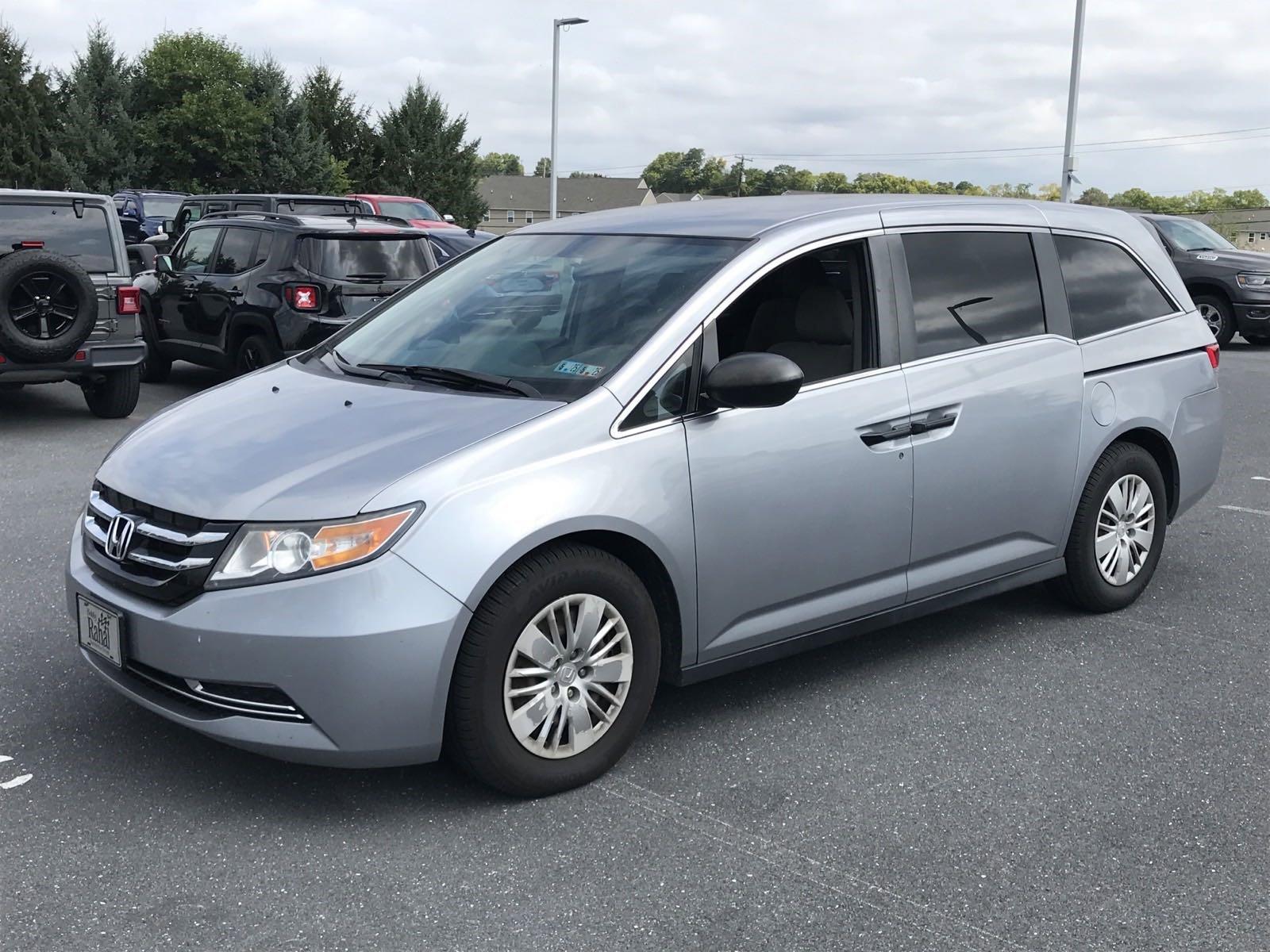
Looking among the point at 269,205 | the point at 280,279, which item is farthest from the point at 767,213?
the point at 269,205

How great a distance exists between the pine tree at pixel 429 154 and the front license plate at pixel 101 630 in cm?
5115

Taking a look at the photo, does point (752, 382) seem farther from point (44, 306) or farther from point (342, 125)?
point (342, 125)

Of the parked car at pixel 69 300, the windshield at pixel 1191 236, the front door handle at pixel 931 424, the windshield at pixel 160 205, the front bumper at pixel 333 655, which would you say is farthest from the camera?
the windshield at pixel 160 205

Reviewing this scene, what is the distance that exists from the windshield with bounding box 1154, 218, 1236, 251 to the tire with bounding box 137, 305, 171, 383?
43.3 ft

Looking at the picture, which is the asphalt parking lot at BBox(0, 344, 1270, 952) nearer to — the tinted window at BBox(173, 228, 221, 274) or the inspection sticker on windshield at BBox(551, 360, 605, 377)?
the inspection sticker on windshield at BBox(551, 360, 605, 377)

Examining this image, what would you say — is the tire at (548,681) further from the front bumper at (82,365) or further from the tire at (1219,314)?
the tire at (1219,314)

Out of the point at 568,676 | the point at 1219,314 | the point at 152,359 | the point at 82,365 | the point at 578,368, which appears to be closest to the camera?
the point at 568,676

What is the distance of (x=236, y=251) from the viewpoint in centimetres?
1120

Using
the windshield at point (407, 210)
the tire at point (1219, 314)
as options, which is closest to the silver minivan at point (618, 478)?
the tire at point (1219, 314)

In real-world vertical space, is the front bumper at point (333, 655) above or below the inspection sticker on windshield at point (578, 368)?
below

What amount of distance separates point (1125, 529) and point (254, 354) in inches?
301

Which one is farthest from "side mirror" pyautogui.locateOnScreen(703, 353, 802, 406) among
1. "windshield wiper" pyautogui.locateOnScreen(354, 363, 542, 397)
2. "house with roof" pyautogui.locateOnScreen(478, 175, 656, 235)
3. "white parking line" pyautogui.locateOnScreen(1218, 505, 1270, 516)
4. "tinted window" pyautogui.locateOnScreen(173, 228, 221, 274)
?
"house with roof" pyautogui.locateOnScreen(478, 175, 656, 235)

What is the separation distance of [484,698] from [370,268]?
25.0 ft

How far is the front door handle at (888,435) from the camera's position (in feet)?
14.2
